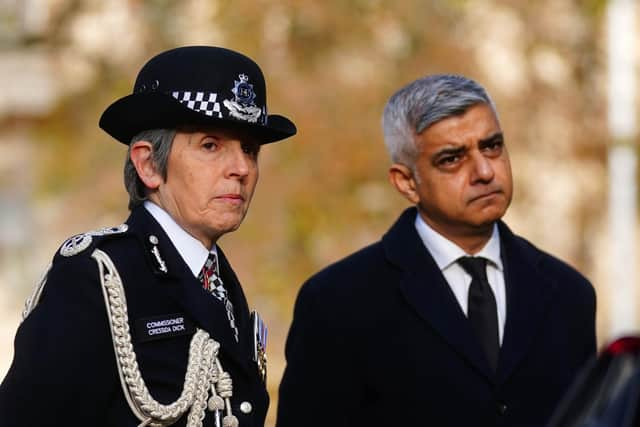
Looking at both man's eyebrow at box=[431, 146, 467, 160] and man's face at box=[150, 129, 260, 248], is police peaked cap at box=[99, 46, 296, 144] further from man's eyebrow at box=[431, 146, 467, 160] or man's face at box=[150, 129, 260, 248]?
man's eyebrow at box=[431, 146, 467, 160]

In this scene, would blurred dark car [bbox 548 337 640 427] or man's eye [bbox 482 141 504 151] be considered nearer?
blurred dark car [bbox 548 337 640 427]

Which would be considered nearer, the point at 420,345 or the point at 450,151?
the point at 420,345

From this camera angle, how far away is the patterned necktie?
3.69 metres

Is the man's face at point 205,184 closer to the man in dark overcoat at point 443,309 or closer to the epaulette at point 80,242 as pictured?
the epaulette at point 80,242

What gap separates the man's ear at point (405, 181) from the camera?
4730 millimetres

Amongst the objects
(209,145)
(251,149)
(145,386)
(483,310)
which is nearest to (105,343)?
(145,386)

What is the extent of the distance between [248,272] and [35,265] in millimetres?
2870

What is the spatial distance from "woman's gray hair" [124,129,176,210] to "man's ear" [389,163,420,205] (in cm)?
130

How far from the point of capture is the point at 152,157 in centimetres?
366

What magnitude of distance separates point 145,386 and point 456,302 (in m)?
1.44

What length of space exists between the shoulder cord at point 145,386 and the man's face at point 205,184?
286mm

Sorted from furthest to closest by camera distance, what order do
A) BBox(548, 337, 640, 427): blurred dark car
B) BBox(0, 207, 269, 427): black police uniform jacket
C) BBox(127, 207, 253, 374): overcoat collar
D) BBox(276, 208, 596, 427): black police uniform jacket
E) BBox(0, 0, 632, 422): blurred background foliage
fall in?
BBox(0, 0, 632, 422): blurred background foliage
BBox(276, 208, 596, 427): black police uniform jacket
BBox(127, 207, 253, 374): overcoat collar
BBox(0, 207, 269, 427): black police uniform jacket
BBox(548, 337, 640, 427): blurred dark car

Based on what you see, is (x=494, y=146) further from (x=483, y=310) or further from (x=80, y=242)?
(x=80, y=242)

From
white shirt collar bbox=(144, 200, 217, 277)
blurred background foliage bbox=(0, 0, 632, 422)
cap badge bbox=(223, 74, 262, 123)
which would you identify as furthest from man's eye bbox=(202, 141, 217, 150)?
blurred background foliage bbox=(0, 0, 632, 422)
